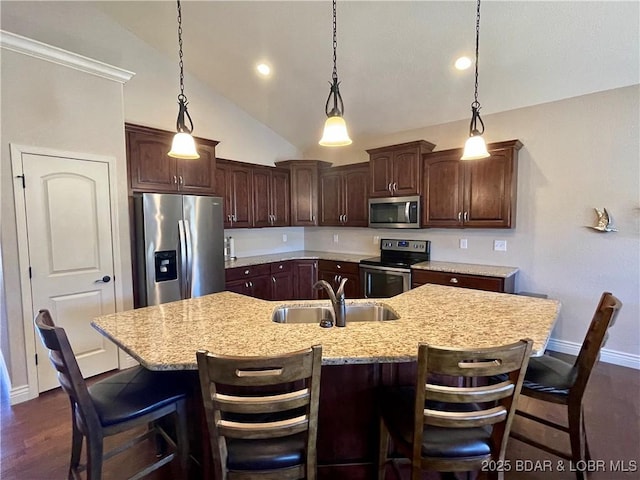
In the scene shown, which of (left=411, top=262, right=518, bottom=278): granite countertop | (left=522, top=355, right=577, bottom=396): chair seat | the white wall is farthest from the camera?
(left=411, top=262, right=518, bottom=278): granite countertop

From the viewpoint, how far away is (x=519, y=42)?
285 centimetres

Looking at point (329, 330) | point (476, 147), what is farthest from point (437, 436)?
point (476, 147)

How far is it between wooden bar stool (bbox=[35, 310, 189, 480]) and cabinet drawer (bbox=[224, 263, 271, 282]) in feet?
7.52

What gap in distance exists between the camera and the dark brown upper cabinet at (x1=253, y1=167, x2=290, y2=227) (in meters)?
4.70

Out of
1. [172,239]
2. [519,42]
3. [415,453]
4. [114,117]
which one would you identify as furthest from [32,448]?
[519,42]

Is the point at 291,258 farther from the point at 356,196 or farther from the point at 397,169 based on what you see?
the point at 397,169

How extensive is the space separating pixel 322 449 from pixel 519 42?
348cm

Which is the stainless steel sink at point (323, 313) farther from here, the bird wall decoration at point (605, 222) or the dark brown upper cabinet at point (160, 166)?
the bird wall decoration at point (605, 222)

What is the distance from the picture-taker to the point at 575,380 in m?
1.65

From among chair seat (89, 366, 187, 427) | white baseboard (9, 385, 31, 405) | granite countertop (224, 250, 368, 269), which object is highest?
granite countertop (224, 250, 368, 269)

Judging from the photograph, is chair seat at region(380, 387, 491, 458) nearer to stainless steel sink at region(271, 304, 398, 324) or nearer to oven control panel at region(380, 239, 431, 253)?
stainless steel sink at region(271, 304, 398, 324)

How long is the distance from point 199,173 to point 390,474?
344cm

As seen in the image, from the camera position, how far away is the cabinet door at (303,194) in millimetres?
5137

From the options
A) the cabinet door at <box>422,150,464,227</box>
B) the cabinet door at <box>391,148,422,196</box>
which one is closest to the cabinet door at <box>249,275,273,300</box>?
the cabinet door at <box>391,148,422,196</box>
